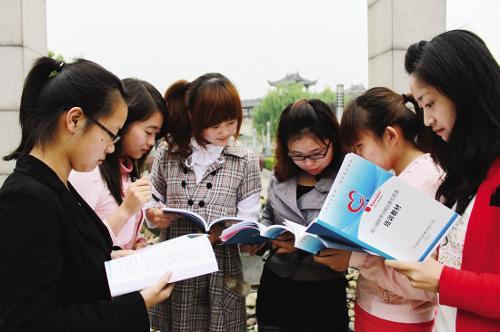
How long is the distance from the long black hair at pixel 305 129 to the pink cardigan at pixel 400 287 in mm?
400

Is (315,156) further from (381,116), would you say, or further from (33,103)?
(33,103)

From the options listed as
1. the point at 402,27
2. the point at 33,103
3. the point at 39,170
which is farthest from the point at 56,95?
the point at 402,27

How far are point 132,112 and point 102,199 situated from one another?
396 mm

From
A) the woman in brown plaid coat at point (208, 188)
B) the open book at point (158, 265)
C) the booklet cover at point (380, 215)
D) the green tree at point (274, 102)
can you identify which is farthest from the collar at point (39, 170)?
the green tree at point (274, 102)

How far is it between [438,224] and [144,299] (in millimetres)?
791

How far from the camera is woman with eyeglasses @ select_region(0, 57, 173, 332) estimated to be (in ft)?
3.16

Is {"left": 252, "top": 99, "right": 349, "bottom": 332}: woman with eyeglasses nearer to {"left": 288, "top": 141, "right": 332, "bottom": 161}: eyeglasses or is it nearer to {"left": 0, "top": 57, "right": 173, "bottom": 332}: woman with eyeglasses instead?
{"left": 288, "top": 141, "right": 332, "bottom": 161}: eyeglasses

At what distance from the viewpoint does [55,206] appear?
41.0 inches

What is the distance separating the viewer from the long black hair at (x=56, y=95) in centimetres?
113

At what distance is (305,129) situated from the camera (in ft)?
6.03

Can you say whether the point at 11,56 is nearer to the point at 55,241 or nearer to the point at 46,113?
the point at 46,113

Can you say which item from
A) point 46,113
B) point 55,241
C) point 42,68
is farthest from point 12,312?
point 42,68

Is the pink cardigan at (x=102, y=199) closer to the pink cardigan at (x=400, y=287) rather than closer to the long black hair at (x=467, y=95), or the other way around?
the pink cardigan at (x=400, y=287)

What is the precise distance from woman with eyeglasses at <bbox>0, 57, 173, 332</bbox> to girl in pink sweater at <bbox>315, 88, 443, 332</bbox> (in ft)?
2.31
